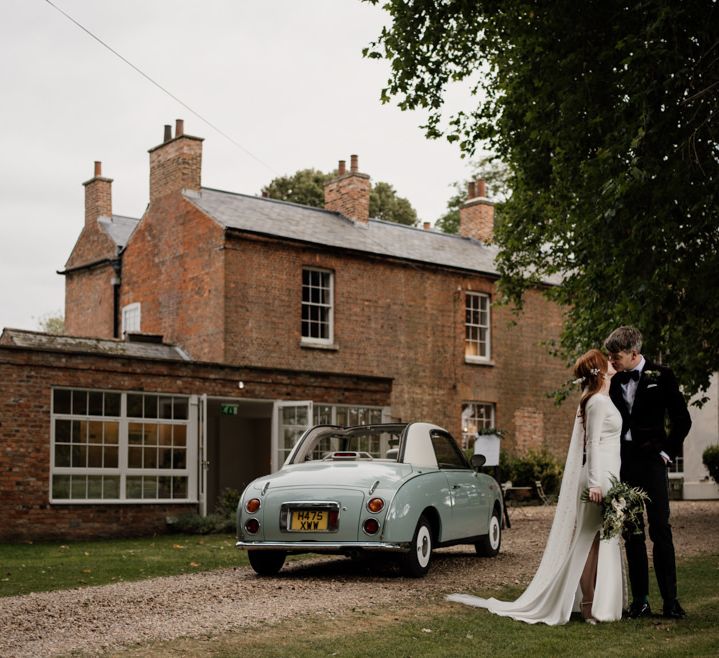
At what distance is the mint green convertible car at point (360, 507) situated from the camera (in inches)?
400

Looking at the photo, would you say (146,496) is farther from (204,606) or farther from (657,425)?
(657,425)

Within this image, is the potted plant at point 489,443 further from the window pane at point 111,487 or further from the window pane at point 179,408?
the window pane at point 111,487

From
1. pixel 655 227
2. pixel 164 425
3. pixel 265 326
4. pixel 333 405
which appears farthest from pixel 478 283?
pixel 655 227

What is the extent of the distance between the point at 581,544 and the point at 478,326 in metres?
23.6

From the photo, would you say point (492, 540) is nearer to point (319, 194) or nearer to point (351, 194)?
point (351, 194)

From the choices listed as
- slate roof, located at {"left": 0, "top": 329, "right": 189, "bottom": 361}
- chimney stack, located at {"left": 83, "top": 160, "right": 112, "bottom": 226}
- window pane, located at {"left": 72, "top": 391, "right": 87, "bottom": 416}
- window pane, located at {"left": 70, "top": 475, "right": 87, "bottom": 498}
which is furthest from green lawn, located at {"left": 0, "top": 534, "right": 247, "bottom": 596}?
chimney stack, located at {"left": 83, "top": 160, "right": 112, "bottom": 226}

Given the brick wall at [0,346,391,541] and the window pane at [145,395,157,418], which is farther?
Result: the window pane at [145,395,157,418]

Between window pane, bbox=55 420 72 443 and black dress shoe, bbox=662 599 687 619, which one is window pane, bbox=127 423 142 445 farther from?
black dress shoe, bbox=662 599 687 619

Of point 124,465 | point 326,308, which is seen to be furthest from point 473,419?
point 124,465

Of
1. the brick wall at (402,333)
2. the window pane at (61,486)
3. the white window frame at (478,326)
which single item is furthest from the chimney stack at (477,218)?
the window pane at (61,486)

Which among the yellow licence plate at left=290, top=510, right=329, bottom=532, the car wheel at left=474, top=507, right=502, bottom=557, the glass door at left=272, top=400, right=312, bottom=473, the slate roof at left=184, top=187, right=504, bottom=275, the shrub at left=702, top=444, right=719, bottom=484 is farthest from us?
the shrub at left=702, top=444, right=719, bottom=484

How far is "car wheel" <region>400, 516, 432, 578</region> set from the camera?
10359 mm

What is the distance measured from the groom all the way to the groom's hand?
340 millimetres

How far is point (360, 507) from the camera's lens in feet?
33.5
